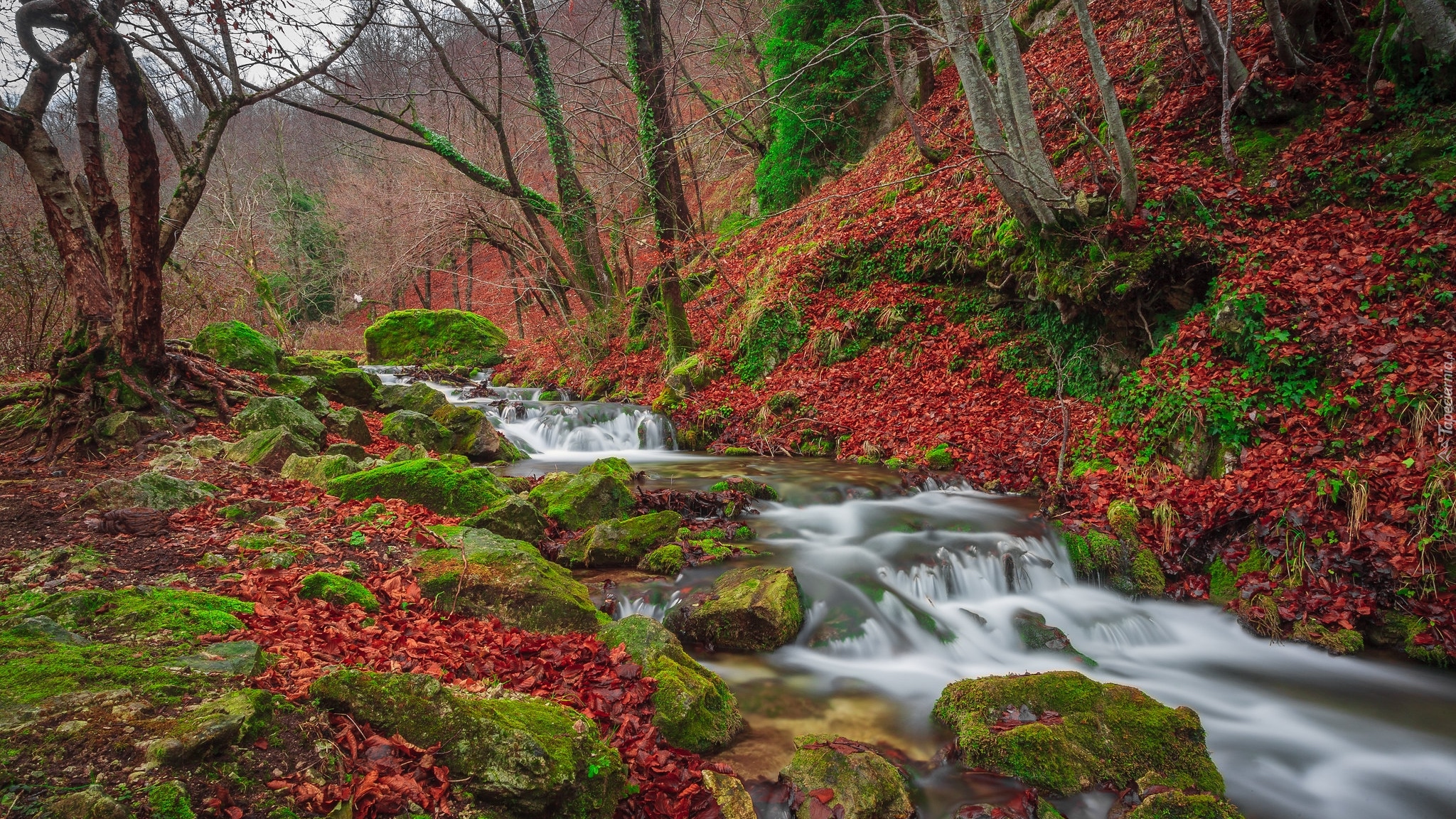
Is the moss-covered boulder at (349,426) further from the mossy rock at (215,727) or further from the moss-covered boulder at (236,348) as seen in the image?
the mossy rock at (215,727)

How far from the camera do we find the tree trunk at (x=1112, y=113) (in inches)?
263

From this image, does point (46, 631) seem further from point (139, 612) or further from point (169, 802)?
point (169, 802)

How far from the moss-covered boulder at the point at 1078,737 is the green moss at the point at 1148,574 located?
92.6 inches

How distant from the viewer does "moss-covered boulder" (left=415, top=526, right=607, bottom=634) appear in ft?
13.1

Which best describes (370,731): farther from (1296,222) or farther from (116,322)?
(1296,222)

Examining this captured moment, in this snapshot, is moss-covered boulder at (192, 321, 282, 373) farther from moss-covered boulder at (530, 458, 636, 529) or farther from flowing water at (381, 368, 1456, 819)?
flowing water at (381, 368, 1456, 819)

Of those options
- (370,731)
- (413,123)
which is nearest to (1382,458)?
(370,731)

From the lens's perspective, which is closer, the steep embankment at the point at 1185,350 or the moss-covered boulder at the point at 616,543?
the steep embankment at the point at 1185,350

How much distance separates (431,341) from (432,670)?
19.2 metres

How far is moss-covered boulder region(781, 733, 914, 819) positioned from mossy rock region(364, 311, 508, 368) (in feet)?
61.1

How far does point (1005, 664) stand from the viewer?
4.99m

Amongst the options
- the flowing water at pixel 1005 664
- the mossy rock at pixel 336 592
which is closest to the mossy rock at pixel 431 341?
the flowing water at pixel 1005 664

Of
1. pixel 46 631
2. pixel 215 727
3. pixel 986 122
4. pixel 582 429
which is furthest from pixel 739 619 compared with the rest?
pixel 582 429

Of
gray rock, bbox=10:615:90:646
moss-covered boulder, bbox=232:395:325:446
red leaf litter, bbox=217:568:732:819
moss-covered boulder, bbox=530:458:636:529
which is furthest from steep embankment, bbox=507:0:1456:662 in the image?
gray rock, bbox=10:615:90:646
